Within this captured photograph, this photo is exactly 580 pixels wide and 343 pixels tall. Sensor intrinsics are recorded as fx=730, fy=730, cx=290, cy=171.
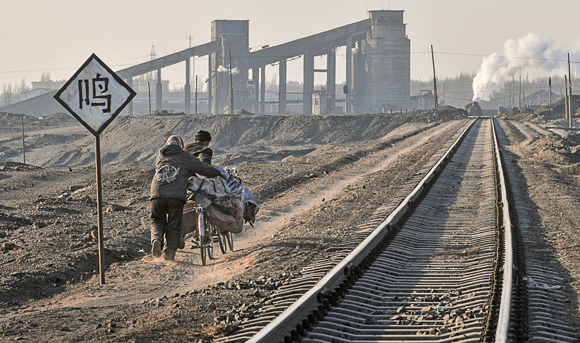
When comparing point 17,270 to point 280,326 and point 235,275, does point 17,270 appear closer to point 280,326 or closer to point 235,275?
point 235,275

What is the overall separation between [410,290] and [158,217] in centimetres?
342

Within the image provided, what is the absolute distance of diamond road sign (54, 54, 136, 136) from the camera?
850 centimetres

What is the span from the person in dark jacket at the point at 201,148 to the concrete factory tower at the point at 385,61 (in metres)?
122

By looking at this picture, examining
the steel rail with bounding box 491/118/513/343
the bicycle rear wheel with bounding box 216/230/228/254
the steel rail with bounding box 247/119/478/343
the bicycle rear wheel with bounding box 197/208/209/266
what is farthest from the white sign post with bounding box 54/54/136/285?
the steel rail with bounding box 491/118/513/343

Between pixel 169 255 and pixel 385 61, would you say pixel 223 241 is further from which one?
pixel 385 61

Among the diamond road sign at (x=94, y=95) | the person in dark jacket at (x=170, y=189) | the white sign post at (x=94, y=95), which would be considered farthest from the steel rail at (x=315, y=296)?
the diamond road sign at (x=94, y=95)

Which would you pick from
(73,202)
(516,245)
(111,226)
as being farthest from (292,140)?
(516,245)

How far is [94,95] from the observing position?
338 inches

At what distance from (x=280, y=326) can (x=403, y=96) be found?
131m

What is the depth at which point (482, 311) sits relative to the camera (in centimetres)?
607

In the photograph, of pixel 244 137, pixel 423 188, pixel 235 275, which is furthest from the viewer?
pixel 244 137

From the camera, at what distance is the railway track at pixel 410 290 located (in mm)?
5582

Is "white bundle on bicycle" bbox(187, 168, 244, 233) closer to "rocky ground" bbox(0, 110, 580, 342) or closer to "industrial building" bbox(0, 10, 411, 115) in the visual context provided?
"rocky ground" bbox(0, 110, 580, 342)

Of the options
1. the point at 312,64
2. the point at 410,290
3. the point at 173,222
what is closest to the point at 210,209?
the point at 173,222
